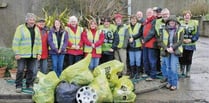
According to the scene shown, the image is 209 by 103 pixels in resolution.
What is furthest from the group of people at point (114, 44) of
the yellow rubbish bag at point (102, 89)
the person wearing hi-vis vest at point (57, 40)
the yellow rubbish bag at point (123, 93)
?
the yellow rubbish bag at point (102, 89)

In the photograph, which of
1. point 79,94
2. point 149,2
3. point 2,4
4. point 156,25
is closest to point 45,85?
point 79,94

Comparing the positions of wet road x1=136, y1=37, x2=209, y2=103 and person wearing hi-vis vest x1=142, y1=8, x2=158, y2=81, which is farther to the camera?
person wearing hi-vis vest x1=142, y1=8, x2=158, y2=81

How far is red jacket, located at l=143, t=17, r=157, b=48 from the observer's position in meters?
10.1

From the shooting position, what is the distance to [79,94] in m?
8.06

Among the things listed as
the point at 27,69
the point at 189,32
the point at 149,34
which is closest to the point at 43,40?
the point at 27,69

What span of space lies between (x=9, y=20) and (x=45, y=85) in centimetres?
663

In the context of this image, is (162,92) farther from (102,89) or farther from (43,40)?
(43,40)

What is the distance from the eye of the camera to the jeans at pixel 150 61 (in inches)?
404

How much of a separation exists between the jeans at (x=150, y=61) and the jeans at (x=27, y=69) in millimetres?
2748

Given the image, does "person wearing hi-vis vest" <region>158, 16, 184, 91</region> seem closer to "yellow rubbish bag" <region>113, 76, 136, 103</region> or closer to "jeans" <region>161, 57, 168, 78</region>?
"jeans" <region>161, 57, 168, 78</region>

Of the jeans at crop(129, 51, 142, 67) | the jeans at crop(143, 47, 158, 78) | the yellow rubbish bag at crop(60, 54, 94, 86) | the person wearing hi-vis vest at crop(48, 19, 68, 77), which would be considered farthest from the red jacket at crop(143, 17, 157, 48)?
the yellow rubbish bag at crop(60, 54, 94, 86)

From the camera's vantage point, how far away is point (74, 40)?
9656mm

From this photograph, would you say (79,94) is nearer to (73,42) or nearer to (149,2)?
(73,42)

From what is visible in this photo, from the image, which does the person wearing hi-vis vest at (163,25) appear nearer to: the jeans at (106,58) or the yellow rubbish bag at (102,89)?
the jeans at (106,58)
